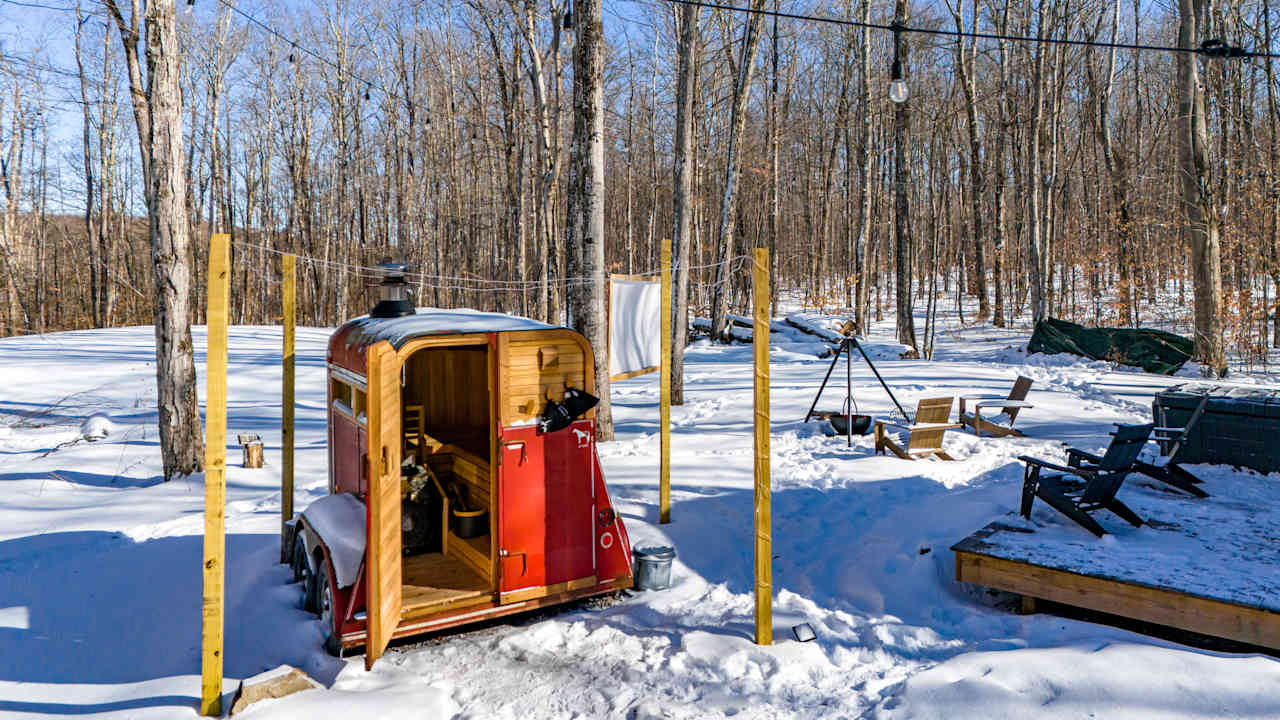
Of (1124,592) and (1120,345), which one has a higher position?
(1120,345)

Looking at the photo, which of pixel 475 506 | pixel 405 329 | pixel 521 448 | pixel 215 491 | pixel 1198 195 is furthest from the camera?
pixel 1198 195

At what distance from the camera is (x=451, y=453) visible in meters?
6.98

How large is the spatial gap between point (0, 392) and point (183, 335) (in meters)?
9.45

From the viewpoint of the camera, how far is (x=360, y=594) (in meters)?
4.86

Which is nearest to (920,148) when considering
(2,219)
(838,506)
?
(838,506)

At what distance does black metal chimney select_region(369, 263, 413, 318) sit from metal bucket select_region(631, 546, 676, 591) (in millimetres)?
2904

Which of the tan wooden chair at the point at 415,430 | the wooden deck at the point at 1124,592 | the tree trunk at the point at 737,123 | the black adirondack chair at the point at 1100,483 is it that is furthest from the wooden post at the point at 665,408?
the tree trunk at the point at 737,123

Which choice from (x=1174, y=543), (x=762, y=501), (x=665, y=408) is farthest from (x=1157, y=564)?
(x=665, y=408)

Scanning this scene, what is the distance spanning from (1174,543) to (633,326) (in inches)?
Answer: 257

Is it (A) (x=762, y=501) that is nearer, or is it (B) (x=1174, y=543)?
(A) (x=762, y=501)

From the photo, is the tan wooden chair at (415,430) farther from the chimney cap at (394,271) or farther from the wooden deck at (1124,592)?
the wooden deck at (1124,592)

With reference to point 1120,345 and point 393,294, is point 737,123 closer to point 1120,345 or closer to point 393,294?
point 1120,345

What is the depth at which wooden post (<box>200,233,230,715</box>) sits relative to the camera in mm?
4027

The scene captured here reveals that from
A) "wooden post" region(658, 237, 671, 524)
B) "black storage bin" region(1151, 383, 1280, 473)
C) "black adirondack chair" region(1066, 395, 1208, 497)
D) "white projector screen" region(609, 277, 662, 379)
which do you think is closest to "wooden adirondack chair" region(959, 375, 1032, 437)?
"black storage bin" region(1151, 383, 1280, 473)
